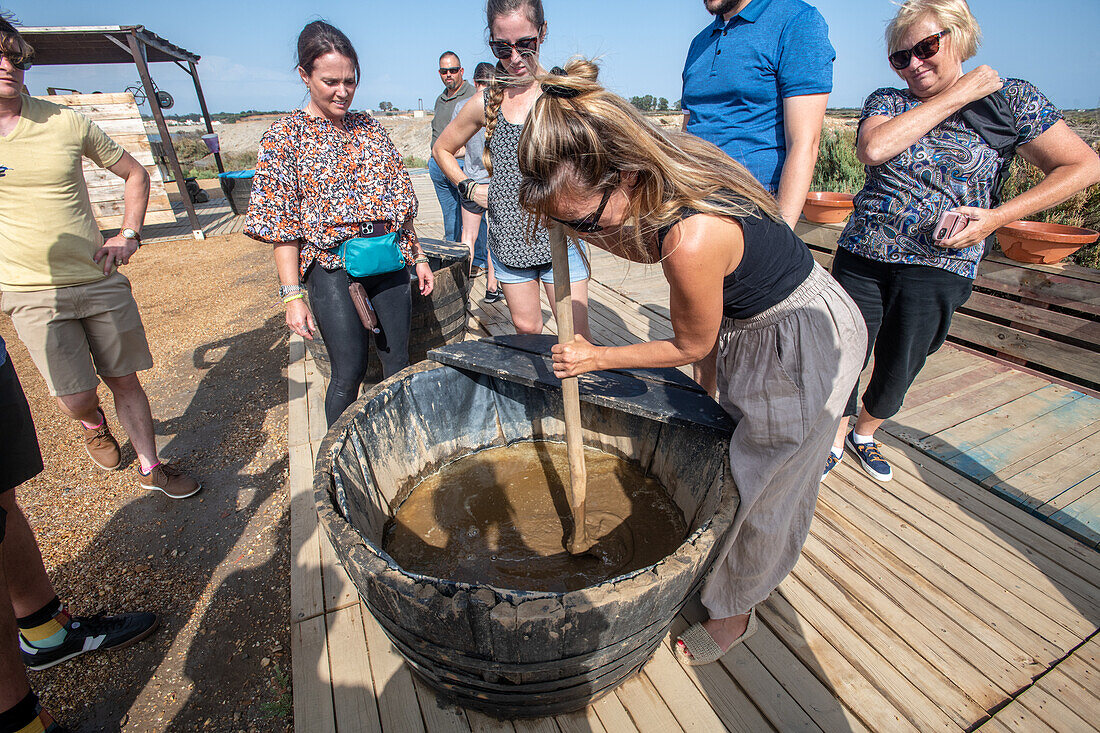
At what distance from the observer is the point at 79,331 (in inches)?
91.7

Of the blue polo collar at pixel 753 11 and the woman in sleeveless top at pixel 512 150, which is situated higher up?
the blue polo collar at pixel 753 11

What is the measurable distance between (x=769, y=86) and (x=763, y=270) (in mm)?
1163

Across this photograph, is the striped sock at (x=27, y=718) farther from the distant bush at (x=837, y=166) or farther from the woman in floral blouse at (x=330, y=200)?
the distant bush at (x=837, y=166)

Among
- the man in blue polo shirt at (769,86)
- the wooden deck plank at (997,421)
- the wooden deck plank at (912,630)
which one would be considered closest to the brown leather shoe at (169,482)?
the wooden deck plank at (912,630)

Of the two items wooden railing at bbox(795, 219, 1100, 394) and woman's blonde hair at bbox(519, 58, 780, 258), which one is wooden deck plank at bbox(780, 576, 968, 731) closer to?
woman's blonde hair at bbox(519, 58, 780, 258)

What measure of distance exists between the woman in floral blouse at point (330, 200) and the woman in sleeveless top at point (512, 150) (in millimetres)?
415

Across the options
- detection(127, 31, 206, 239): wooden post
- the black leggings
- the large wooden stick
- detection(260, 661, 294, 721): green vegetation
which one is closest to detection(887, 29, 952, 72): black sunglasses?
the large wooden stick

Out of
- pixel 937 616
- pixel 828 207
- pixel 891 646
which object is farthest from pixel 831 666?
pixel 828 207

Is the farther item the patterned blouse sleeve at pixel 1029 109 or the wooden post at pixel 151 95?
the wooden post at pixel 151 95

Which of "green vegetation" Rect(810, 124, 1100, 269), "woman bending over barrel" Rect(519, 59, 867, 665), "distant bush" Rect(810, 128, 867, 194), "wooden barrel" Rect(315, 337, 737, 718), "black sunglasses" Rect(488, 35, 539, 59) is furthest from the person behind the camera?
"distant bush" Rect(810, 128, 867, 194)

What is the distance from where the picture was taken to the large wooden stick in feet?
5.40

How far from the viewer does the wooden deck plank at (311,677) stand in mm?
1623

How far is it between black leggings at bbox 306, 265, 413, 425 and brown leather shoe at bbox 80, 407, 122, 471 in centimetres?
167

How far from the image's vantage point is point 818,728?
5.13 ft
